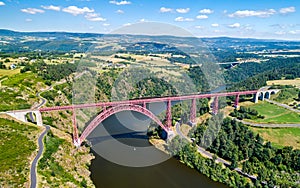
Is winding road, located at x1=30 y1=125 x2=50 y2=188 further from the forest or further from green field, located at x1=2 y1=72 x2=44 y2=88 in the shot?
the forest

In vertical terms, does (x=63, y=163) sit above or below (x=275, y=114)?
below

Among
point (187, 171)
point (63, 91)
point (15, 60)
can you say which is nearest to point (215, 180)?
point (187, 171)

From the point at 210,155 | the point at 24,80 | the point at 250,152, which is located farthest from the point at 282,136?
the point at 24,80

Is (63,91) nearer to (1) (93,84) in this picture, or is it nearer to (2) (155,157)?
(1) (93,84)

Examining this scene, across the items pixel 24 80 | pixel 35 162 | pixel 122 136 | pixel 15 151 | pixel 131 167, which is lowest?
pixel 131 167

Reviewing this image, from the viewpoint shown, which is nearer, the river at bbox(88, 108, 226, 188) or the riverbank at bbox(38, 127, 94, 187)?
the riverbank at bbox(38, 127, 94, 187)

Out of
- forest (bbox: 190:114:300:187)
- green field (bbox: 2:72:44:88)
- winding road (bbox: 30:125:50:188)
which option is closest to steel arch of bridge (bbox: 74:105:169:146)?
winding road (bbox: 30:125:50:188)

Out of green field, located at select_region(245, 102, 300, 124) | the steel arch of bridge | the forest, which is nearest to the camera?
the forest

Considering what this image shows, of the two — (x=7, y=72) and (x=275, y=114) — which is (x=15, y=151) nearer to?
(x=7, y=72)
